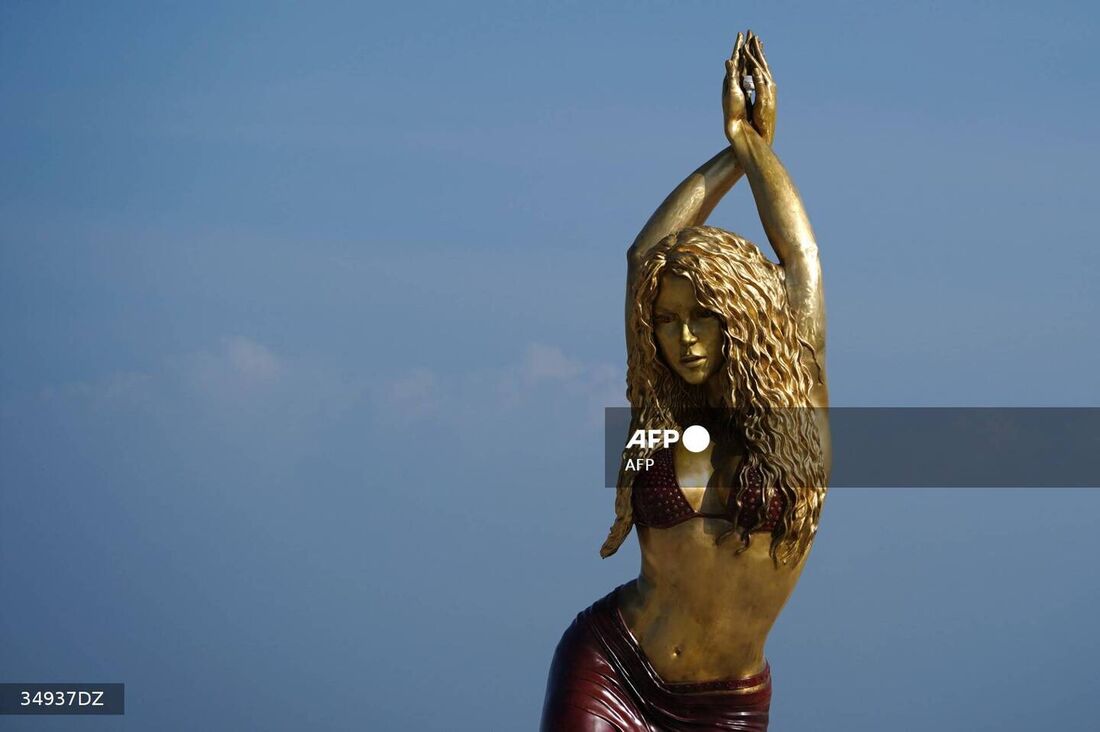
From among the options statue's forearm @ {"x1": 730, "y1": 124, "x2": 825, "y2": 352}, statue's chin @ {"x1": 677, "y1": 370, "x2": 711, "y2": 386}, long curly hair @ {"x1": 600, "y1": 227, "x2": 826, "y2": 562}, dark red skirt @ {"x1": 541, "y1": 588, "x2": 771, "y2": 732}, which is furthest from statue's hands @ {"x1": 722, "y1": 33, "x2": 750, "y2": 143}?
dark red skirt @ {"x1": 541, "y1": 588, "x2": 771, "y2": 732}

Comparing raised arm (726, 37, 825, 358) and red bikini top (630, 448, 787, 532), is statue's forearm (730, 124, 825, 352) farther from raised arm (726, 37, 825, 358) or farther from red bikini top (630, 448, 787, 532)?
red bikini top (630, 448, 787, 532)

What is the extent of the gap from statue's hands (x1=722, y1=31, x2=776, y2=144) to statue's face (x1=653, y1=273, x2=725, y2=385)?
68 centimetres

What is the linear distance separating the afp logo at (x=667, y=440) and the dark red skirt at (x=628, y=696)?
1.49ft

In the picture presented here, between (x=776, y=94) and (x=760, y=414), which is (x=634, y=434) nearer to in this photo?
(x=760, y=414)

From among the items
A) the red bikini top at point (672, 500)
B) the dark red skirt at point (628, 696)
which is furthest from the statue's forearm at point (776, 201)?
the dark red skirt at point (628, 696)

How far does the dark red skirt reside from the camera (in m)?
4.79

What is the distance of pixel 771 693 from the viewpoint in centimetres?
498

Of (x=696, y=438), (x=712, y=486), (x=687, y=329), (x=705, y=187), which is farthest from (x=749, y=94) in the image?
(x=712, y=486)

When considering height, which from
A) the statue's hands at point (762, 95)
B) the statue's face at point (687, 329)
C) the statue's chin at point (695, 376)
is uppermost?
the statue's hands at point (762, 95)

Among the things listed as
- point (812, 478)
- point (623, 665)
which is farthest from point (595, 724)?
point (812, 478)

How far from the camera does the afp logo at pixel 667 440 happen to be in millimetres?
4844

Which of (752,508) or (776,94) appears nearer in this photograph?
(752,508)

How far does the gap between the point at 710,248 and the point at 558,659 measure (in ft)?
4.20

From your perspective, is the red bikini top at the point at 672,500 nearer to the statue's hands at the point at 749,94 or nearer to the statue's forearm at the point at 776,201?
the statue's forearm at the point at 776,201
